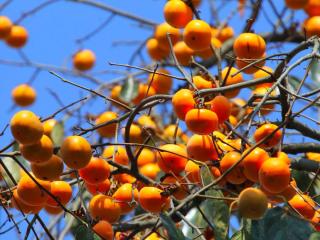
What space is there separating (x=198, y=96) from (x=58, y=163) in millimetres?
396

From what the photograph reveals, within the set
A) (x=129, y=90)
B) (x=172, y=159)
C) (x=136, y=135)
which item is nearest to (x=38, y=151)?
(x=172, y=159)

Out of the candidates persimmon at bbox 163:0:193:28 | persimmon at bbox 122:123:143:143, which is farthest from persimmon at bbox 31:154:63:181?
persimmon at bbox 122:123:143:143

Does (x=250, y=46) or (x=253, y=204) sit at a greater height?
(x=250, y=46)

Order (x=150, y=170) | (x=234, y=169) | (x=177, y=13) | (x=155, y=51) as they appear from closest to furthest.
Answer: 1. (x=234, y=169)
2. (x=177, y=13)
3. (x=150, y=170)
4. (x=155, y=51)

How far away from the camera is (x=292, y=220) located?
5.61 feet

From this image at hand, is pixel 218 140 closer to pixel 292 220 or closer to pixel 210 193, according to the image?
pixel 210 193

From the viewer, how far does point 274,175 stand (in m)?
1.74

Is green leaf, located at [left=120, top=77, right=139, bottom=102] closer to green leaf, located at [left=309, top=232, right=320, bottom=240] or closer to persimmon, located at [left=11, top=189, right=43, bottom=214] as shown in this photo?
persimmon, located at [left=11, top=189, right=43, bottom=214]

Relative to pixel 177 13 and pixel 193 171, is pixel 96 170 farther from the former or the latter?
pixel 177 13

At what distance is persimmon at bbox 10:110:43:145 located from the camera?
6.27 ft

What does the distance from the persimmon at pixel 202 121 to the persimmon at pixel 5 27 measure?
112 inches

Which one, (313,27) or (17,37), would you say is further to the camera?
(17,37)

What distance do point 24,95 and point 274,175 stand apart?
2978 millimetres

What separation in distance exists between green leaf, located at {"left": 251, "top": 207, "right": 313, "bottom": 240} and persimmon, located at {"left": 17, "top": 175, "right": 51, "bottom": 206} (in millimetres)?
Result: 556
